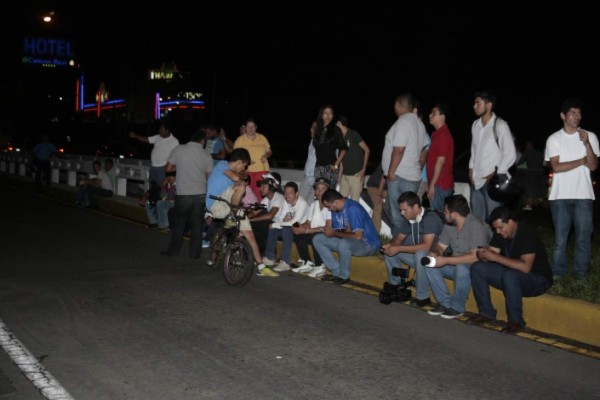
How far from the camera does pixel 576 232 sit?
854 centimetres

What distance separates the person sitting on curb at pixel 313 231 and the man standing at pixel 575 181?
285 centimetres

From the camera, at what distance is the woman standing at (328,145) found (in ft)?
36.0

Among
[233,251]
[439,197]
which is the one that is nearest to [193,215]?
[233,251]

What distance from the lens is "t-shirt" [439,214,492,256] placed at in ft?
25.6

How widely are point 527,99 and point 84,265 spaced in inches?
1367

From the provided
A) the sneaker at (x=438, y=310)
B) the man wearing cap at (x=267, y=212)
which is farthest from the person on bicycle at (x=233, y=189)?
the sneaker at (x=438, y=310)

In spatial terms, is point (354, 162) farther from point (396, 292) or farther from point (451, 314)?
point (451, 314)

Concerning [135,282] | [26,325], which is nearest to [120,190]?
[135,282]

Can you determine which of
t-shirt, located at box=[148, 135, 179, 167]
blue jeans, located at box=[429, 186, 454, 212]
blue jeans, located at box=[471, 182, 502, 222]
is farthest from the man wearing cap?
t-shirt, located at box=[148, 135, 179, 167]

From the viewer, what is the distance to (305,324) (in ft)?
24.3

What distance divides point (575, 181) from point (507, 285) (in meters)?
1.96

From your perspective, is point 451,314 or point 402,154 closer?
point 451,314

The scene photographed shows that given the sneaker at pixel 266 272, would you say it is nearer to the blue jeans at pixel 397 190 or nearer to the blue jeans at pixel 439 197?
the blue jeans at pixel 397 190

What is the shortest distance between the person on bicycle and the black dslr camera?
1.86 meters
